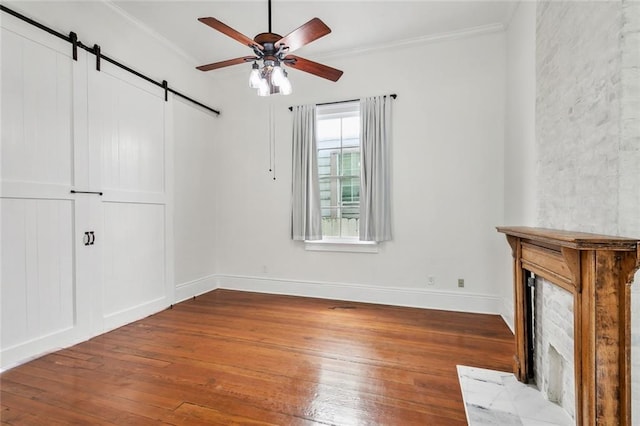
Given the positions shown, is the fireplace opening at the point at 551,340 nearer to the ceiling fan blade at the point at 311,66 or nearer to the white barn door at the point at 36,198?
the ceiling fan blade at the point at 311,66

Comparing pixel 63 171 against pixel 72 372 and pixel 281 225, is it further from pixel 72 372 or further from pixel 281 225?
pixel 281 225

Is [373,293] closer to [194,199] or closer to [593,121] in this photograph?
[194,199]

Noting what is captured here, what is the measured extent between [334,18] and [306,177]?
183 centimetres

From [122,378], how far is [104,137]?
7.20 ft

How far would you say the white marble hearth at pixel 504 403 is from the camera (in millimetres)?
1711

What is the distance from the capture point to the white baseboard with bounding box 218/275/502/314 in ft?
11.7

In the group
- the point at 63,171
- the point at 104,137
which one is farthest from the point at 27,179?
the point at 104,137

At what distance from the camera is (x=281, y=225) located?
436cm

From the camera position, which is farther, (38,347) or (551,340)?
(38,347)

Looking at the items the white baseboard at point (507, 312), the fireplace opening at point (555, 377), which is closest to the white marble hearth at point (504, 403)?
the fireplace opening at point (555, 377)

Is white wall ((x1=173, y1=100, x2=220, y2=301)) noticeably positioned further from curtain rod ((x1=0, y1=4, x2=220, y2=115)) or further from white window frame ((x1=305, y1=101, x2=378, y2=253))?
white window frame ((x1=305, y1=101, x2=378, y2=253))

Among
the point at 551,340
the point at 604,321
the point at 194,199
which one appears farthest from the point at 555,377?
the point at 194,199

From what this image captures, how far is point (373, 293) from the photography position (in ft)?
12.9

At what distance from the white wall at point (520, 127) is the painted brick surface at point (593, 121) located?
1.46 ft
